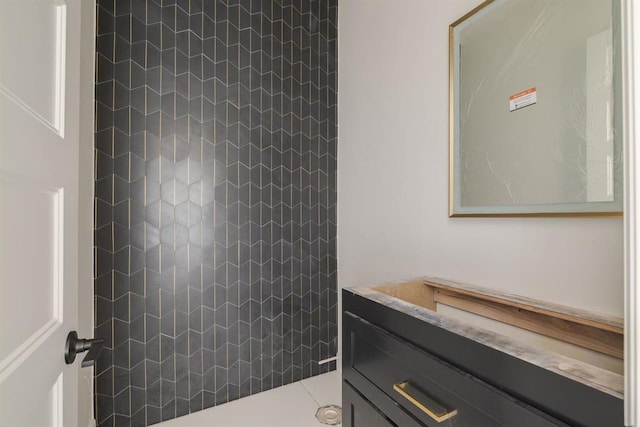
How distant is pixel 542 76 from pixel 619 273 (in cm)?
66

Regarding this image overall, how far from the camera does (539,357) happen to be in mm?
582

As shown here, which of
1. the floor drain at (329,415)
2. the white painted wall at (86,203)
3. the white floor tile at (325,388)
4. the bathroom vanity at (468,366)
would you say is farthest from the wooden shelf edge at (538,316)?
the white painted wall at (86,203)

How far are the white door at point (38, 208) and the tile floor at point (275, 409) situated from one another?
1073mm

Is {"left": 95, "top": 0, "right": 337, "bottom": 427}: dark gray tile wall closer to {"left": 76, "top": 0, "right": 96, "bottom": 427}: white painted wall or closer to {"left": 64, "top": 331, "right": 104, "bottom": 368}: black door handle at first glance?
{"left": 76, "top": 0, "right": 96, "bottom": 427}: white painted wall

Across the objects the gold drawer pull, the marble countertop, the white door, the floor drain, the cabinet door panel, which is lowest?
the floor drain

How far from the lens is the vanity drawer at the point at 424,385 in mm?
605

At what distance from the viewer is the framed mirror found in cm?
86

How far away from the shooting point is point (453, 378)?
0.70 metres

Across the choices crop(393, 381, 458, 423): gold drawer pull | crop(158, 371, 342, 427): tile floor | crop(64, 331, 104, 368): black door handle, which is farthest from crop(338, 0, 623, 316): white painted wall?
crop(64, 331, 104, 368): black door handle

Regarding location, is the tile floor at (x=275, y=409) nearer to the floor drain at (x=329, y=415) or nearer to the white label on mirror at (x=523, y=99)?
the floor drain at (x=329, y=415)

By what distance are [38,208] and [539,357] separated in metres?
1.03

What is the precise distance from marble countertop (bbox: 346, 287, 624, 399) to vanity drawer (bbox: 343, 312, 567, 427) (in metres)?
0.09

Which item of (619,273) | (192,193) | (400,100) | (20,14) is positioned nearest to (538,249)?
(619,273)

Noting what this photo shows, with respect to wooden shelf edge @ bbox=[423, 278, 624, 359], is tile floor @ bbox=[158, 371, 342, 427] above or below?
below
